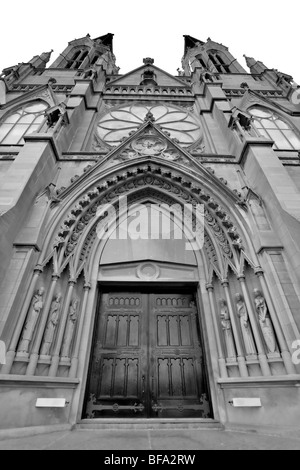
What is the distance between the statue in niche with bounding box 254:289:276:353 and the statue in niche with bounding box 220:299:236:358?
67cm

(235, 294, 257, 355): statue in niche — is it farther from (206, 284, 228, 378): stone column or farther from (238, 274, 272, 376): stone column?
(206, 284, 228, 378): stone column

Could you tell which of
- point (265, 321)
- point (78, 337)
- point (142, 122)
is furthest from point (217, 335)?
point (142, 122)

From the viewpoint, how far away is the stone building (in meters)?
4.23

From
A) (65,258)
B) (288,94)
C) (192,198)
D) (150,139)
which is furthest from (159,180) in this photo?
(288,94)

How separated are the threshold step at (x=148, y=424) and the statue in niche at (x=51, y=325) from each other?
4.91 feet

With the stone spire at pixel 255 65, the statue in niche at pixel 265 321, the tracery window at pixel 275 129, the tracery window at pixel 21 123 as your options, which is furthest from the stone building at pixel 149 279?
the stone spire at pixel 255 65

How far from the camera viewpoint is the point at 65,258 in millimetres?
5629

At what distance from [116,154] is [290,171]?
5762 mm

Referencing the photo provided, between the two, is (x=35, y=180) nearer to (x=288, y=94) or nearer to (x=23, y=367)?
(x=23, y=367)

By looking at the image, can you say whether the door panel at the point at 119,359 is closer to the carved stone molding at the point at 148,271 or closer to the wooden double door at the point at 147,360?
the wooden double door at the point at 147,360

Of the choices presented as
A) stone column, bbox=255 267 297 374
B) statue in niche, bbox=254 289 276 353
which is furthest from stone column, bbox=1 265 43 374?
stone column, bbox=255 267 297 374

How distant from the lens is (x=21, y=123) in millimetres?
9898

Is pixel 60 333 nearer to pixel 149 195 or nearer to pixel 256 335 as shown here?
pixel 256 335

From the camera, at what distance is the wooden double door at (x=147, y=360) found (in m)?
4.64
